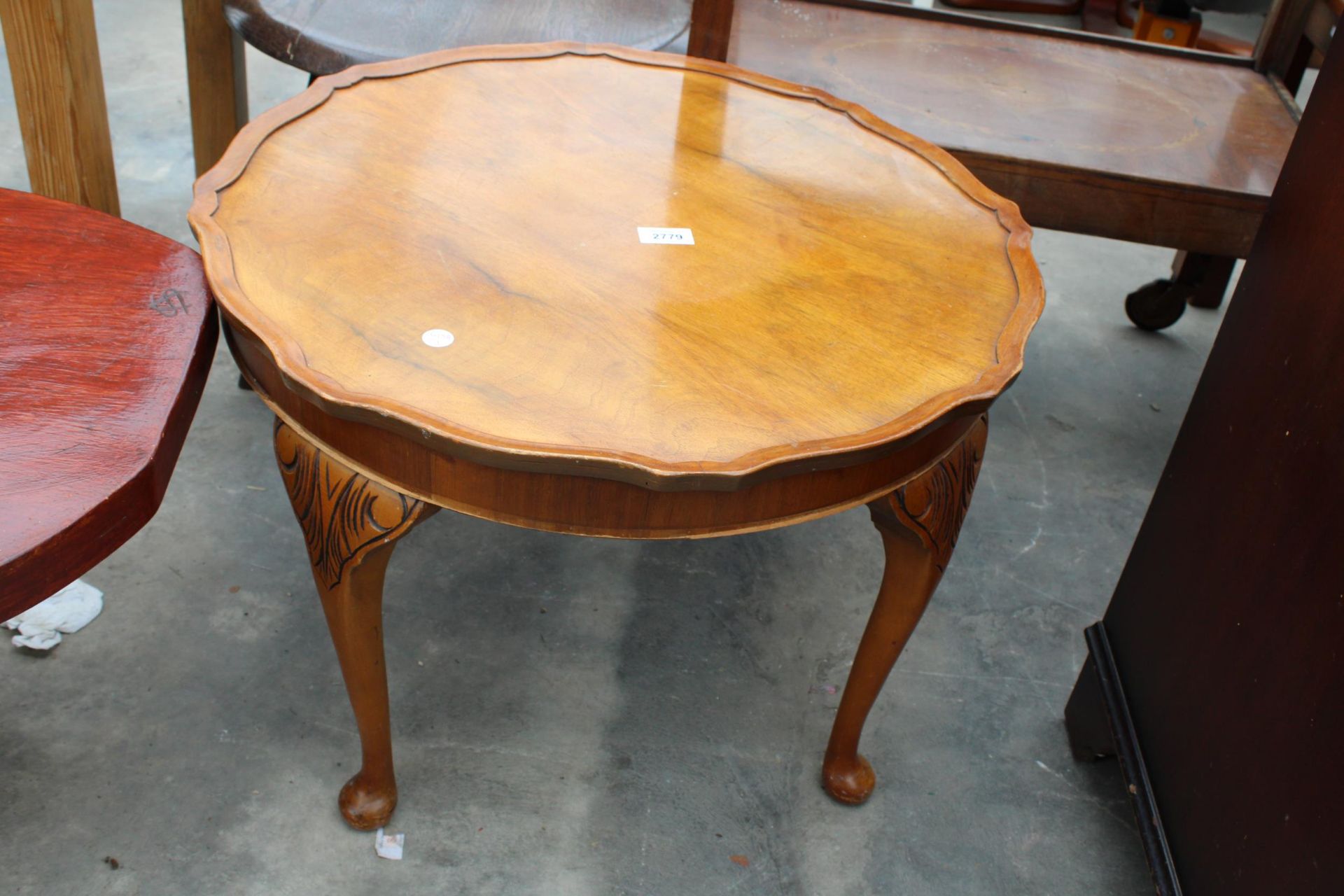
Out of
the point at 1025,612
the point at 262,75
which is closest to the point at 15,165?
the point at 262,75

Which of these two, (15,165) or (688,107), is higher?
(688,107)

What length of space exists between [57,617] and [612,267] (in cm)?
88

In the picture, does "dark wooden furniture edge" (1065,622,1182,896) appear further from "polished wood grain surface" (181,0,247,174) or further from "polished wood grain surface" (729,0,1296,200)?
"polished wood grain surface" (181,0,247,174)

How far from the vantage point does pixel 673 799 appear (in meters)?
1.42

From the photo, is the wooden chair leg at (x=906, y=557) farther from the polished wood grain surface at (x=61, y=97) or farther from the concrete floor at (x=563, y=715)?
the polished wood grain surface at (x=61, y=97)

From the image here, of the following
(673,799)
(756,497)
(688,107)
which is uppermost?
(688,107)

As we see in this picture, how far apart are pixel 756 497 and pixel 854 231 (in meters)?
0.43

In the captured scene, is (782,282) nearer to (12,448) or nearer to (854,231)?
(854,231)

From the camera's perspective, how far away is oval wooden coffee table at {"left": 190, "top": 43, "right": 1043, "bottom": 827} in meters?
1.00

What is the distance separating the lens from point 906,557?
1.23m

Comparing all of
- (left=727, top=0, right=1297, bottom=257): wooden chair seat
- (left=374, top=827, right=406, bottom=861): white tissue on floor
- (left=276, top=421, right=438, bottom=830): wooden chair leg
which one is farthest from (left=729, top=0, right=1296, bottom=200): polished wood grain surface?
(left=374, top=827, right=406, bottom=861): white tissue on floor

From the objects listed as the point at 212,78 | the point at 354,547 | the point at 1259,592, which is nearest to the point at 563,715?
the point at 354,547

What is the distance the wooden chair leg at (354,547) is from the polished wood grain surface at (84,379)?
0.38 ft

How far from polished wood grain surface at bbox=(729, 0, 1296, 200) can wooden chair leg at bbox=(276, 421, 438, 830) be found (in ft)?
3.48
